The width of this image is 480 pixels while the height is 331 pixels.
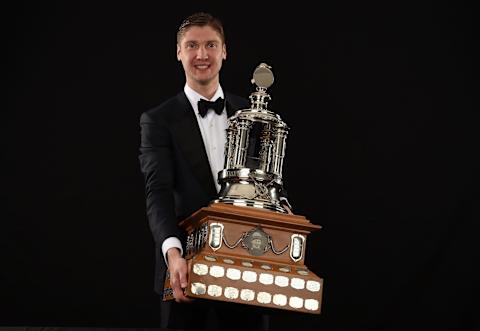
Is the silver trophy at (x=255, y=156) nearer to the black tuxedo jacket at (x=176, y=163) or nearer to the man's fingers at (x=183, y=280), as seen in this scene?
the black tuxedo jacket at (x=176, y=163)

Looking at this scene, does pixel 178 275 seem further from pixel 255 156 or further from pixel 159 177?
pixel 255 156

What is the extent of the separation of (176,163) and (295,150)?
1.36 metres

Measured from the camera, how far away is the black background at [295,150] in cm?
409

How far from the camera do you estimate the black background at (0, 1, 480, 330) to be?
161 inches

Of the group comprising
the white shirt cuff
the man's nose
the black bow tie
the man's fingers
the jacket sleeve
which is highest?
the man's nose

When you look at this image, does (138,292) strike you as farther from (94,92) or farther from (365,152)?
(365,152)

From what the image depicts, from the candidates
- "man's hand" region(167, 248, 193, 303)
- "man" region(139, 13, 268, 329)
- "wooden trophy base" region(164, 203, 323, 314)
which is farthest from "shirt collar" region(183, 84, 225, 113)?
"man's hand" region(167, 248, 193, 303)

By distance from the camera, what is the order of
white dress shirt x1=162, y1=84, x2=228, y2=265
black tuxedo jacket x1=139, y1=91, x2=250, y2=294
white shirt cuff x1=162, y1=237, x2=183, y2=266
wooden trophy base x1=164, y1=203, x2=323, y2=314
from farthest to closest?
white dress shirt x1=162, y1=84, x2=228, y2=265, black tuxedo jacket x1=139, y1=91, x2=250, y2=294, white shirt cuff x1=162, y1=237, x2=183, y2=266, wooden trophy base x1=164, y1=203, x2=323, y2=314

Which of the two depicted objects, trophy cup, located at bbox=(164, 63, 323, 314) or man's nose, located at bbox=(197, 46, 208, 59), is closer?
trophy cup, located at bbox=(164, 63, 323, 314)

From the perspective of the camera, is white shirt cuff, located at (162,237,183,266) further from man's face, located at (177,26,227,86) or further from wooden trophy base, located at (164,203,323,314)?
man's face, located at (177,26,227,86)

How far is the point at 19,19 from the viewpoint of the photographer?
13.5 feet

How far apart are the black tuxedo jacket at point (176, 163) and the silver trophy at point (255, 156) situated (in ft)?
0.36

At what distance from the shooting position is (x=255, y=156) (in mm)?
3070

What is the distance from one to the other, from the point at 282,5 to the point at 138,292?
56.5 inches
